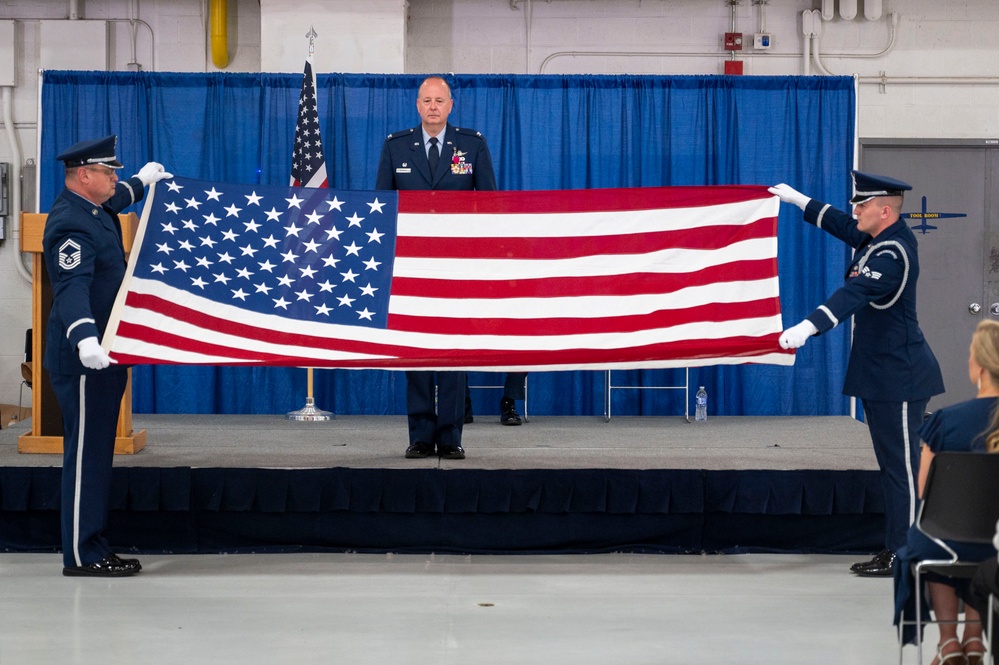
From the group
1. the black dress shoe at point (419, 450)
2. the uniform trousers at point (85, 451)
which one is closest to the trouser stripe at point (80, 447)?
the uniform trousers at point (85, 451)

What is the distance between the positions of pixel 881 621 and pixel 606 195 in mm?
2053

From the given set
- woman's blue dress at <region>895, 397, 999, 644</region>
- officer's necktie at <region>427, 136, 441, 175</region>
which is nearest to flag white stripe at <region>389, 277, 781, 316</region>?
officer's necktie at <region>427, 136, 441, 175</region>

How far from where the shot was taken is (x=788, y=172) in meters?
7.59

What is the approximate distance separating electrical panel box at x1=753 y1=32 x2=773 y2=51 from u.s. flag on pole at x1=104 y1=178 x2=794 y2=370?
344 cm

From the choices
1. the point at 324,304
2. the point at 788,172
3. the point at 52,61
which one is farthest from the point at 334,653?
the point at 52,61

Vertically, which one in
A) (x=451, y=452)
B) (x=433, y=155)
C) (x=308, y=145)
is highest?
(x=308, y=145)

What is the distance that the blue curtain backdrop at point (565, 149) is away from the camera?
24.8ft

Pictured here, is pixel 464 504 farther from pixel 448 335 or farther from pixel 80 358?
pixel 80 358

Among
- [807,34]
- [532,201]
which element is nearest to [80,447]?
[532,201]

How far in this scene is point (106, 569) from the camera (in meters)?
4.39

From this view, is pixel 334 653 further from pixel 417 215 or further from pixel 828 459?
pixel 828 459

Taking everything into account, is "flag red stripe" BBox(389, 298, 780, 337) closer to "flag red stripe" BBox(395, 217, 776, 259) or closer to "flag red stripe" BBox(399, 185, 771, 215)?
"flag red stripe" BBox(395, 217, 776, 259)

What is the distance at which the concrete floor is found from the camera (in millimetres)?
3543

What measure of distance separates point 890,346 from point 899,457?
0.42 meters
